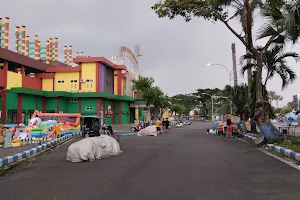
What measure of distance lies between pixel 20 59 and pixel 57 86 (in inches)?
328

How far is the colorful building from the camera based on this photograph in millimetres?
39375

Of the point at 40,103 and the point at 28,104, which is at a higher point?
the point at 40,103

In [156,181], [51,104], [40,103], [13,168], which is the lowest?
[13,168]

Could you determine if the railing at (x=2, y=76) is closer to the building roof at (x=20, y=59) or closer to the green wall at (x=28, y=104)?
the building roof at (x=20, y=59)

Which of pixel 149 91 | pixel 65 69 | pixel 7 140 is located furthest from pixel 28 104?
pixel 7 140

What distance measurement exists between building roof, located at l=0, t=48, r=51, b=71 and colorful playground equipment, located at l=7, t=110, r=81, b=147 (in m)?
12.6

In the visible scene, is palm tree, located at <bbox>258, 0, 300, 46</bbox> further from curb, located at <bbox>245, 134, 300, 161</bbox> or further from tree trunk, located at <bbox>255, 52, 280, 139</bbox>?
curb, located at <bbox>245, 134, 300, 161</bbox>

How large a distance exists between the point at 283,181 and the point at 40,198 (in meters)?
5.34

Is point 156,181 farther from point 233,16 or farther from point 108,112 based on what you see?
point 108,112

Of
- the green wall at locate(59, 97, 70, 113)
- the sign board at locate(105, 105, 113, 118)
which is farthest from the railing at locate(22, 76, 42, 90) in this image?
the sign board at locate(105, 105, 113, 118)

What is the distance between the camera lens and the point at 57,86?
49594mm

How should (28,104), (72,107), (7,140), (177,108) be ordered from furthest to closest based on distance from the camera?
(177,108) → (72,107) → (28,104) → (7,140)

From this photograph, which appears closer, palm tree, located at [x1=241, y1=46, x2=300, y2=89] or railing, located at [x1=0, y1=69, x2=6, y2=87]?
palm tree, located at [x1=241, y1=46, x2=300, y2=89]

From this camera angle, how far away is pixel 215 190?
650 centimetres
